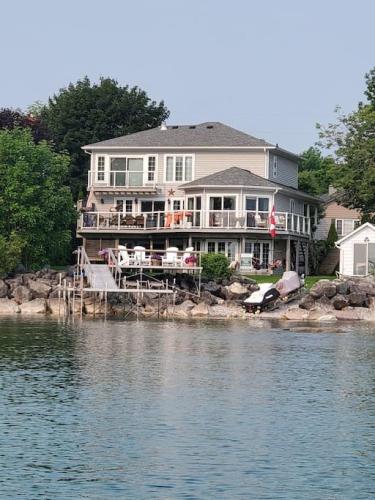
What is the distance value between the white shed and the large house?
153 inches

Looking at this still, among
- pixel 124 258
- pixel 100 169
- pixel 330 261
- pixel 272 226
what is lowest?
pixel 124 258

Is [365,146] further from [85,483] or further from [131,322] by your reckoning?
[85,483]

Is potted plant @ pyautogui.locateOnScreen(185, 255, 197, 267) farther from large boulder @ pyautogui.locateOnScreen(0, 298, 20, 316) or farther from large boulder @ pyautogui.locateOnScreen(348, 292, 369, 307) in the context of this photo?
large boulder @ pyautogui.locateOnScreen(0, 298, 20, 316)

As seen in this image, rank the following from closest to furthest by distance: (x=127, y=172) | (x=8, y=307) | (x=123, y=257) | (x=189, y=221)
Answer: (x=8, y=307), (x=123, y=257), (x=189, y=221), (x=127, y=172)

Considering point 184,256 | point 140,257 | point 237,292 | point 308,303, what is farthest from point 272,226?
point 140,257

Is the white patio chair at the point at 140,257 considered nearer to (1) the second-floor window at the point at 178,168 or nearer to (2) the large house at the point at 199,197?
(2) the large house at the point at 199,197

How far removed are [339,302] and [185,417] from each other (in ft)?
106

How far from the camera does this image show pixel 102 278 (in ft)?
205

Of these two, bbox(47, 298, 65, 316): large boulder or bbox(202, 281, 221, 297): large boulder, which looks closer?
bbox(47, 298, 65, 316): large boulder

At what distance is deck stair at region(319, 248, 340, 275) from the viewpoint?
254ft

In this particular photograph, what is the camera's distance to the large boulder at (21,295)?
63625 mm

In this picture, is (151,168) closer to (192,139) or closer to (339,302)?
(192,139)

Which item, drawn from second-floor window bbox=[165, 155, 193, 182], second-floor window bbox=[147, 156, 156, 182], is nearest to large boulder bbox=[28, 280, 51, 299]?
second-floor window bbox=[147, 156, 156, 182]

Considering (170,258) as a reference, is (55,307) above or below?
below
